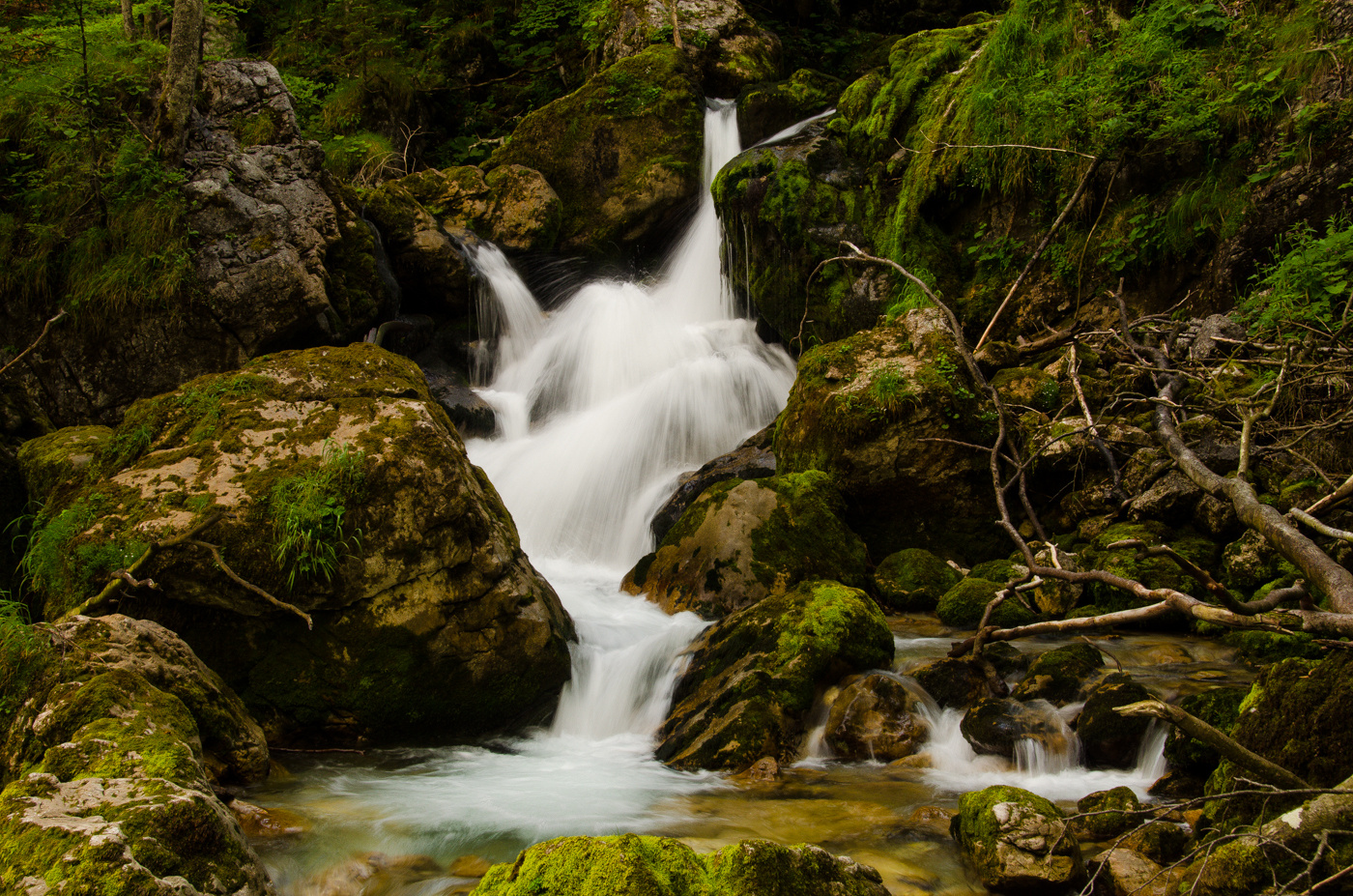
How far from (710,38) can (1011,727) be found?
1516cm

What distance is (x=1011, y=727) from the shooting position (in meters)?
4.51

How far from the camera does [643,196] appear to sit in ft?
47.5

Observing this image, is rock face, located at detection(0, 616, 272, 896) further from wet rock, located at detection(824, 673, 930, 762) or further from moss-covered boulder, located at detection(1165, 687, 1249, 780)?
moss-covered boulder, located at detection(1165, 687, 1249, 780)

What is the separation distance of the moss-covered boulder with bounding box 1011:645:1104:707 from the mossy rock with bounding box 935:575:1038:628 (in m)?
1.30

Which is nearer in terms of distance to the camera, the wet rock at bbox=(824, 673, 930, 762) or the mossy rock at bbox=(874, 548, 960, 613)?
the wet rock at bbox=(824, 673, 930, 762)

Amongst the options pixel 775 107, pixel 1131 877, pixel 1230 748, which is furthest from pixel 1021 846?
pixel 775 107

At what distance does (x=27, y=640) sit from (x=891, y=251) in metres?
9.74

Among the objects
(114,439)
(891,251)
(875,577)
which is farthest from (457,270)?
(875,577)

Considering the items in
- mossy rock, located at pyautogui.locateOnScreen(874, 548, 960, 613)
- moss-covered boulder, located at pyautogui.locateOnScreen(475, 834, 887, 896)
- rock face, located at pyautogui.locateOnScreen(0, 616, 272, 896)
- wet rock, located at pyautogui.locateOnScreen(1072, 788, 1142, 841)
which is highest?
rock face, located at pyautogui.locateOnScreen(0, 616, 272, 896)

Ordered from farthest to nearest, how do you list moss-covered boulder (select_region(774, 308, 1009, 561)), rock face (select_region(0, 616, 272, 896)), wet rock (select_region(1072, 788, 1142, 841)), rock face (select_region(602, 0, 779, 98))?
1. rock face (select_region(602, 0, 779, 98))
2. moss-covered boulder (select_region(774, 308, 1009, 561))
3. wet rock (select_region(1072, 788, 1142, 841))
4. rock face (select_region(0, 616, 272, 896))

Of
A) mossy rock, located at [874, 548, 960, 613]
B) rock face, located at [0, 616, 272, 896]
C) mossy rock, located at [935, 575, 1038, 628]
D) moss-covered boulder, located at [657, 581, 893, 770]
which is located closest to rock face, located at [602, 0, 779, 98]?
mossy rock, located at [874, 548, 960, 613]

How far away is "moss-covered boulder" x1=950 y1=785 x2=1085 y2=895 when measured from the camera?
122 inches

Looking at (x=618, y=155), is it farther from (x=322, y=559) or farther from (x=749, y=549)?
(x=322, y=559)

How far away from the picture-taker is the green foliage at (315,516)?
473 centimetres
